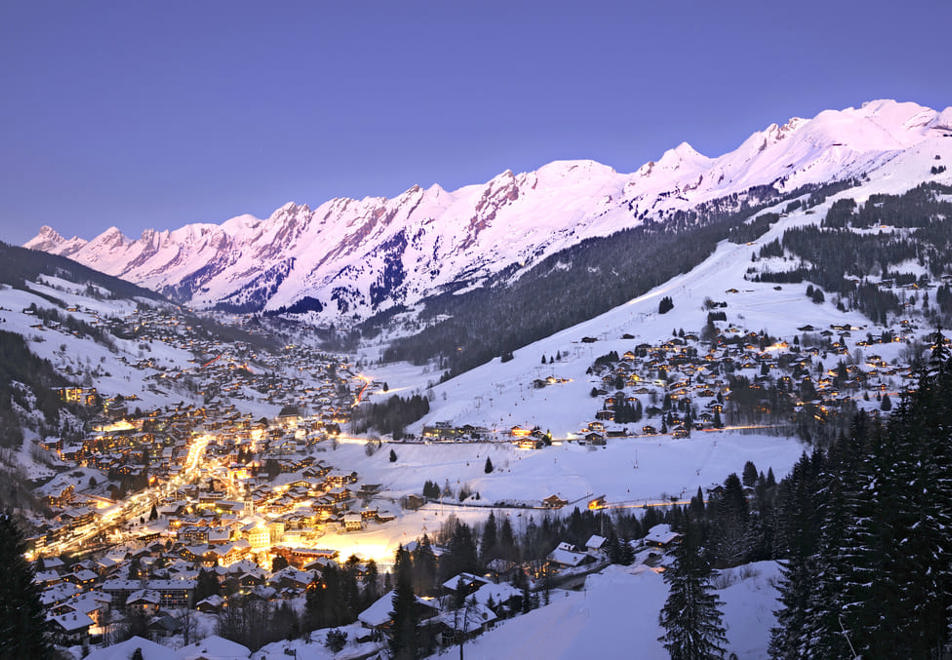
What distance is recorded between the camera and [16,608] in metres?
18.2

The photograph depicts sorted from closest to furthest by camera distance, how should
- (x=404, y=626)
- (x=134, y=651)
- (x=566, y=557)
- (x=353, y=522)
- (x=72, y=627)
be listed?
1. (x=134, y=651)
2. (x=404, y=626)
3. (x=72, y=627)
4. (x=566, y=557)
5. (x=353, y=522)

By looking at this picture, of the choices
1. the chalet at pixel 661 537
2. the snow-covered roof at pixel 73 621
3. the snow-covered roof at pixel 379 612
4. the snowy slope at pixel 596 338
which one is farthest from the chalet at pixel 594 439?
the snow-covered roof at pixel 73 621

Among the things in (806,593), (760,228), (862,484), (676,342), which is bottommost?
(806,593)

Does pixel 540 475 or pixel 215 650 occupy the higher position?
pixel 540 475

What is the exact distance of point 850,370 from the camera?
8506cm

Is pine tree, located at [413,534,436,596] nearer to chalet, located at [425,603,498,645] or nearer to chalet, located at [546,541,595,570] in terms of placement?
chalet, located at [425,603,498,645]

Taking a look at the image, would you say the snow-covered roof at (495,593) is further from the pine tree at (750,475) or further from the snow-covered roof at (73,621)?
the pine tree at (750,475)

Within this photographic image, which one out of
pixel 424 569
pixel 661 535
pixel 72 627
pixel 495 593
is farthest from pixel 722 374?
pixel 72 627

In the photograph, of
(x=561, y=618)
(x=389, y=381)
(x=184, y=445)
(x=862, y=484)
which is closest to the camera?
(x=862, y=484)

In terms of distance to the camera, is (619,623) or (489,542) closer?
(619,623)

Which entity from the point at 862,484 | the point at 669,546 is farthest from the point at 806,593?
the point at 669,546

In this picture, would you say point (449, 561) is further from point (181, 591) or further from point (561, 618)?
point (181, 591)

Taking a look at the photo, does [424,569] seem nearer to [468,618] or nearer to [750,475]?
[468,618]

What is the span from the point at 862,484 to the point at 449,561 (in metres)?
27.4
